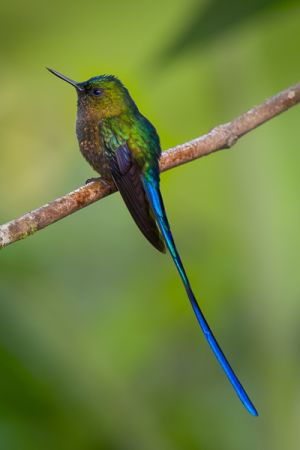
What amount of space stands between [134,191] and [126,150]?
0.55ft

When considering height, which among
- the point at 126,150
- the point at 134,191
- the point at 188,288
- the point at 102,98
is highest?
the point at 102,98

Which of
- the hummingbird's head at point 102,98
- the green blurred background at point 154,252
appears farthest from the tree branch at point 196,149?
the hummingbird's head at point 102,98

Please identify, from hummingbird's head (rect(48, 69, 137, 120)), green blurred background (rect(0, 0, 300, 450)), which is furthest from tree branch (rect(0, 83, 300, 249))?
hummingbird's head (rect(48, 69, 137, 120))

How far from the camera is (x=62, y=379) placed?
6.34 ft

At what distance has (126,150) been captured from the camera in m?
1.95

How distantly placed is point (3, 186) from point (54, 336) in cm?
78

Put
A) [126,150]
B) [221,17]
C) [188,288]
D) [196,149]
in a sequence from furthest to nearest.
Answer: [126,150] < [196,149] < [188,288] < [221,17]

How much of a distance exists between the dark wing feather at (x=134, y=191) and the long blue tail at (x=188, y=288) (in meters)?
0.02

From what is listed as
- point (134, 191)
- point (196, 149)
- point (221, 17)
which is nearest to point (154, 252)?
point (134, 191)

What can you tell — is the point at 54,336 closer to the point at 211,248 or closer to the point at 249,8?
the point at 211,248

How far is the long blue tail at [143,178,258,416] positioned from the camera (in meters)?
1.50

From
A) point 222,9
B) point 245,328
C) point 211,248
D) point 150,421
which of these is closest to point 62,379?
point 150,421

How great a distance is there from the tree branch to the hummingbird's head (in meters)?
0.31

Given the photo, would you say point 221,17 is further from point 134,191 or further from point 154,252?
point 154,252
